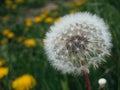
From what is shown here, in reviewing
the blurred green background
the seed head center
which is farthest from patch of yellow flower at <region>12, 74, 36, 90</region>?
the seed head center

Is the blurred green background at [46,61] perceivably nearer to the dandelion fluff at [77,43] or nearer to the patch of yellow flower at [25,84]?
the patch of yellow flower at [25,84]

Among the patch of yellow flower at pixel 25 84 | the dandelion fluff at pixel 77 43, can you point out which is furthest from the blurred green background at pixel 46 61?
the dandelion fluff at pixel 77 43

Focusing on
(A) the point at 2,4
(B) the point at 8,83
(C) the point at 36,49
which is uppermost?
(B) the point at 8,83

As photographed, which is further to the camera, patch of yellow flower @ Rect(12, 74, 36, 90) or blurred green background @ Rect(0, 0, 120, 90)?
patch of yellow flower @ Rect(12, 74, 36, 90)

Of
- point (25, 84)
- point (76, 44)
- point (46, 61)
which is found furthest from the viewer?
point (46, 61)

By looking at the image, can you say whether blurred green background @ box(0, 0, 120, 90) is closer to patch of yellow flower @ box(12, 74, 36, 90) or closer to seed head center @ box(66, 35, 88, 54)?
patch of yellow flower @ box(12, 74, 36, 90)

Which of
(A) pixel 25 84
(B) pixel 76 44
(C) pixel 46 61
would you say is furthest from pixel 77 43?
(C) pixel 46 61

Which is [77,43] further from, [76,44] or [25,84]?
[25,84]

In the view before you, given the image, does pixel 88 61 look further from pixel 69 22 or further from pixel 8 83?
pixel 8 83

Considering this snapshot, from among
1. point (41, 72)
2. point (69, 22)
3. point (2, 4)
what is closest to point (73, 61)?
point (69, 22)
